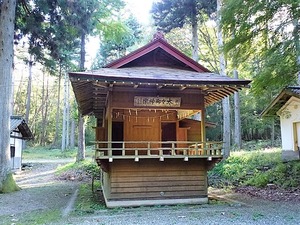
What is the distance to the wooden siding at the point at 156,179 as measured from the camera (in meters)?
8.51

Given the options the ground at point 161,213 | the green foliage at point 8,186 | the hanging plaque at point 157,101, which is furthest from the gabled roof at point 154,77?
the green foliage at point 8,186

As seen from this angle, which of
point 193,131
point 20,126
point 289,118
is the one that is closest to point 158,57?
point 193,131

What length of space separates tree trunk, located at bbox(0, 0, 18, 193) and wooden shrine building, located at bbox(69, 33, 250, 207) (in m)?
3.59

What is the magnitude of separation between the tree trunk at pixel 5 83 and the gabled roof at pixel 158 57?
4796mm

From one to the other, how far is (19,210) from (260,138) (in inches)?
1093

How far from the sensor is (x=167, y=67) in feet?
33.1

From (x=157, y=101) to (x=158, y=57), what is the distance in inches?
77.8

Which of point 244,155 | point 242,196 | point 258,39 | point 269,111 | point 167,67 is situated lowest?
point 242,196

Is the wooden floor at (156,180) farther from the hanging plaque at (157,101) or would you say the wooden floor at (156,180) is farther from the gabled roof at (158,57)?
the gabled roof at (158,57)

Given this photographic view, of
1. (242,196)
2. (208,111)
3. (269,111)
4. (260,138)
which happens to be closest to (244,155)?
(269,111)

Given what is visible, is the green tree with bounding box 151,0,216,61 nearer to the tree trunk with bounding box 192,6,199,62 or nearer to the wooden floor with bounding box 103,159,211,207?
the tree trunk with bounding box 192,6,199,62

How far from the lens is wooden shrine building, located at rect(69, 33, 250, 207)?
324 inches

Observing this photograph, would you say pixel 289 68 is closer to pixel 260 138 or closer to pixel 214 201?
pixel 214 201

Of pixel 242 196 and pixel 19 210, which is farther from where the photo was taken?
pixel 242 196
